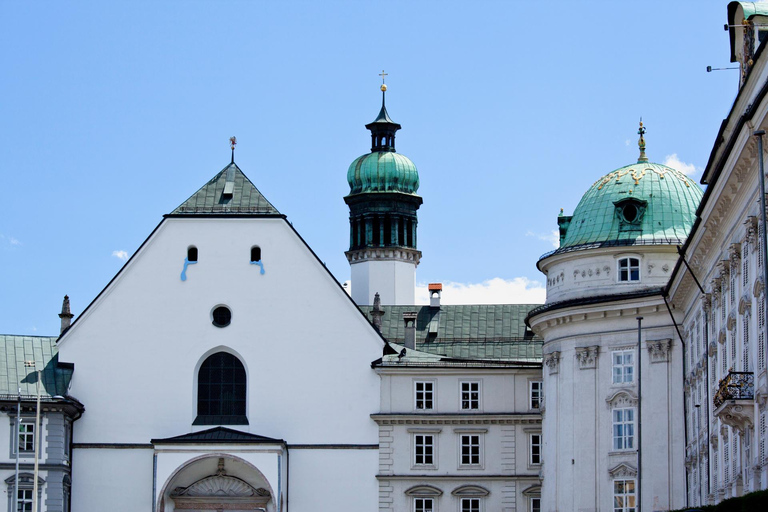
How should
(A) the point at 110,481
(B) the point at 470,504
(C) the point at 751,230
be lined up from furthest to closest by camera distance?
(B) the point at 470,504
(A) the point at 110,481
(C) the point at 751,230

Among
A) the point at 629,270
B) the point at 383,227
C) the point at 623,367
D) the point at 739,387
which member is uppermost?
the point at 383,227

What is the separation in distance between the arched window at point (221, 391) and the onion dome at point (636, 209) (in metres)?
17.7

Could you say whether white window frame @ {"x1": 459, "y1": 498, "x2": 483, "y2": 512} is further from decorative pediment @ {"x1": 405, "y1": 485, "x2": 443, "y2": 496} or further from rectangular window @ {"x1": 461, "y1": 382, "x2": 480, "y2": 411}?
rectangular window @ {"x1": 461, "y1": 382, "x2": 480, "y2": 411}

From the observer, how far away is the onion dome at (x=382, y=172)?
4437 inches

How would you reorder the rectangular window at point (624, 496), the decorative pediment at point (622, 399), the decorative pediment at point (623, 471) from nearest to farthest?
the decorative pediment at point (623, 471) < the rectangular window at point (624, 496) < the decorative pediment at point (622, 399)

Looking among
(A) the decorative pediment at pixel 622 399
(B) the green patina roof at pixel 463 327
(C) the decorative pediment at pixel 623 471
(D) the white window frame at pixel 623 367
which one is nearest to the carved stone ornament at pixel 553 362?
(D) the white window frame at pixel 623 367

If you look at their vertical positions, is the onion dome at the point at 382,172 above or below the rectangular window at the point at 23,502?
above

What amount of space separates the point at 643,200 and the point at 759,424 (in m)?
26.7

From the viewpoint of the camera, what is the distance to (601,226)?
65.5 metres

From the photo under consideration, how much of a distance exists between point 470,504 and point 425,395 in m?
5.35

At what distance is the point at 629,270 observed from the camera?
6406cm

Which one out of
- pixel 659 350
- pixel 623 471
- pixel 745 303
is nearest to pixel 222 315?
pixel 623 471

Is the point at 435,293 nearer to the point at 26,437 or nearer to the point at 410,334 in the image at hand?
the point at 410,334

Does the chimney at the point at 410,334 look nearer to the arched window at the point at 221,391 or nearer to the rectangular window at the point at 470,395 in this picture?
the rectangular window at the point at 470,395
